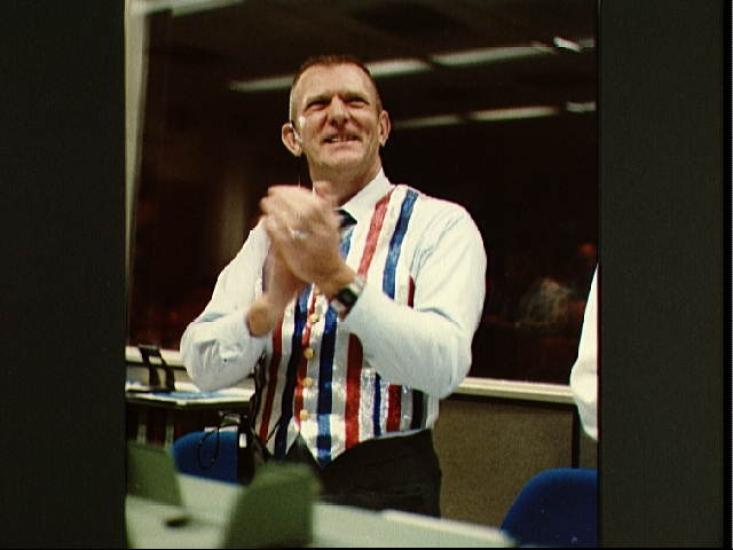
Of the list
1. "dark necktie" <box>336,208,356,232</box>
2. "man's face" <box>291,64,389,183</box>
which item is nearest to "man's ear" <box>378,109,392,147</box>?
"man's face" <box>291,64,389,183</box>

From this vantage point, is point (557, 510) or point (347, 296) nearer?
point (557, 510)

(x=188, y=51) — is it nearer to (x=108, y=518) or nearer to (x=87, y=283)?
(x=87, y=283)

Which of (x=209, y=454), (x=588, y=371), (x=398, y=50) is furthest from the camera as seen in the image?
(x=209, y=454)

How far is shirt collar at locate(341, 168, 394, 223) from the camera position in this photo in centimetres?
162

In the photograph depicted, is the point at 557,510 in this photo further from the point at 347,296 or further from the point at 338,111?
the point at 338,111

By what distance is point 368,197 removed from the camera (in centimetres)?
164

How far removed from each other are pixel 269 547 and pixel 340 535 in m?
0.14

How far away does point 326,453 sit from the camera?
165 cm

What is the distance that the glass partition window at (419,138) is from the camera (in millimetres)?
1495

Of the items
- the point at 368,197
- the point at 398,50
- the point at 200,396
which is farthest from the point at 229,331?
A: the point at 398,50

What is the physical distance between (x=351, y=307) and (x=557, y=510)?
46 centimetres

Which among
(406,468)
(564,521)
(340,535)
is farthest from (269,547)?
(564,521)

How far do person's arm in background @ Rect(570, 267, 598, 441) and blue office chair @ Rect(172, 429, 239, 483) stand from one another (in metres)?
0.62

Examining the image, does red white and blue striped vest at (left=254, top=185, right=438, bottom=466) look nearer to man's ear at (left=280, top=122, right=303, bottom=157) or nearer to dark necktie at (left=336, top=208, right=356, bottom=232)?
dark necktie at (left=336, top=208, right=356, bottom=232)
